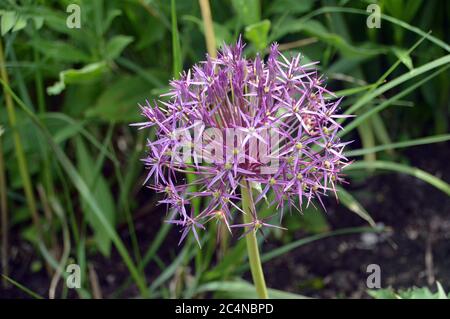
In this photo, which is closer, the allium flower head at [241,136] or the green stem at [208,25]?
the allium flower head at [241,136]

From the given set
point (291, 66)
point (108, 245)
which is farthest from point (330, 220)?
point (291, 66)

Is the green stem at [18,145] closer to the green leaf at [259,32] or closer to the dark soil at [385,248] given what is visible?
the green leaf at [259,32]

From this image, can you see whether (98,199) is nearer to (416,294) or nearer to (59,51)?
(59,51)

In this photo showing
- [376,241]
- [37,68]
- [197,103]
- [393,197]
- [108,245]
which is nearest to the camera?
[197,103]

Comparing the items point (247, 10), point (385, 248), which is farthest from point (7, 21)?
point (385, 248)

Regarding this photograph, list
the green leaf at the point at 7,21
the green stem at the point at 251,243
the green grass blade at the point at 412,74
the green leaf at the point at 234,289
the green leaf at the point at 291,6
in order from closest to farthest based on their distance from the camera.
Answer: the green stem at the point at 251,243
the green grass blade at the point at 412,74
the green leaf at the point at 7,21
the green leaf at the point at 234,289
the green leaf at the point at 291,6

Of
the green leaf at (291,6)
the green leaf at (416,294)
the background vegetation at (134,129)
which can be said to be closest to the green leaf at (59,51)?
the background vegetation at (134,129)

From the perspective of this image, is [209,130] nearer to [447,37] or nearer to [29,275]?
[29,275]
